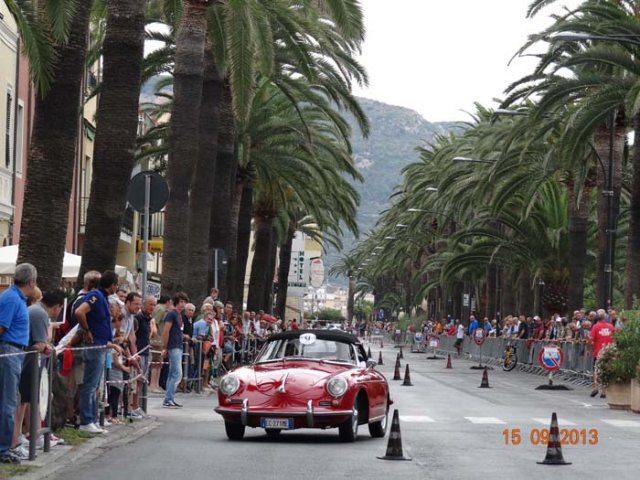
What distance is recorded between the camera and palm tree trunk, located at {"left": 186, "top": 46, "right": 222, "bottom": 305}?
110ft

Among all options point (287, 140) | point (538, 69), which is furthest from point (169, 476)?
point (287, 140)

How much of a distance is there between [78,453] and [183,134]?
15972 mm

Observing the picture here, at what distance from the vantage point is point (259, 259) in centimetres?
5800

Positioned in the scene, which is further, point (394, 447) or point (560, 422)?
point (560, 422)

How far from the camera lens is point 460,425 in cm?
2162

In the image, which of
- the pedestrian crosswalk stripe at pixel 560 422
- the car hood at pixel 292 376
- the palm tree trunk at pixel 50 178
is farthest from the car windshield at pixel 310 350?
the pedestrian crosswalk stripe at pixel 560 422

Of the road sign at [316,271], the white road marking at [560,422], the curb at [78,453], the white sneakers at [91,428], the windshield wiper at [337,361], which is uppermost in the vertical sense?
the road sign at [316,271]

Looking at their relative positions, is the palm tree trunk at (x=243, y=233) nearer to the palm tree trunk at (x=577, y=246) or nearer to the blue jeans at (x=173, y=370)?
the palm tree trunk at (x=577, y=246)

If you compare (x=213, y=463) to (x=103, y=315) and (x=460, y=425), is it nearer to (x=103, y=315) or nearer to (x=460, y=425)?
(x=103, y=315)

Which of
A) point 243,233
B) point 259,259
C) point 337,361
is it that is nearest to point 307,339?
point 337,361

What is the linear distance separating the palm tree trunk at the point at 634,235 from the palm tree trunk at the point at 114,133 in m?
19.4

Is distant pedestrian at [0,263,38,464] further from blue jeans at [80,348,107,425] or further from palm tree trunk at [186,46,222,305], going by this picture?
palm tree trunk at [186,46,222,305]

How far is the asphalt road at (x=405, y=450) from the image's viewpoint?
46.1 feet

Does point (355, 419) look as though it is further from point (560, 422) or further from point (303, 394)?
point (560, 422)
